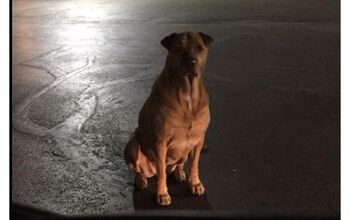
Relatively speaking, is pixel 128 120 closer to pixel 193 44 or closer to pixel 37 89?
pixel 37 89

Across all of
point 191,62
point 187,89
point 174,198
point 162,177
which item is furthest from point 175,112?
point 174,198

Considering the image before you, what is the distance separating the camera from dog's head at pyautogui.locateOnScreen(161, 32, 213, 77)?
3.29m

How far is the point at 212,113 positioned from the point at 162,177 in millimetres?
2134

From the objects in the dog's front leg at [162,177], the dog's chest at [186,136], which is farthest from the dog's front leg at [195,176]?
the dog's front leg at [162,177]

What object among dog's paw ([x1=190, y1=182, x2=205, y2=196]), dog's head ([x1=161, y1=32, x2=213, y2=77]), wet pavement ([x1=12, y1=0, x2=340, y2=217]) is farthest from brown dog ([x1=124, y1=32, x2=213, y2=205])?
wet pavement ([x1=12, y1=0, x2=340, y2=217])

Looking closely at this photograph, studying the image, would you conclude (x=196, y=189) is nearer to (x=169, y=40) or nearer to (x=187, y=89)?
(x=187, y=89)

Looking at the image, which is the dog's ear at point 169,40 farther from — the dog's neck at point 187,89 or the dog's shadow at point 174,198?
the dog's shadow at point 174,198

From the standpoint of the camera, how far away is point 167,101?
3523mm

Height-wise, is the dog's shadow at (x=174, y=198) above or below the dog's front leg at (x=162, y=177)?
below

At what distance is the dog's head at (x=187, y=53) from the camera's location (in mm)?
3285

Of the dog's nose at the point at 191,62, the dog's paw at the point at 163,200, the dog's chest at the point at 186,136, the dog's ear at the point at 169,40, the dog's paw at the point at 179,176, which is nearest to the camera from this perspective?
the dog's nose at the point at 191,62

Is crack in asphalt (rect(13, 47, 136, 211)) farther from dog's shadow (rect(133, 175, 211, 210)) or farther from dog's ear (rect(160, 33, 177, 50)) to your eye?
dog's ear (rect(160, 33, 177, 50))

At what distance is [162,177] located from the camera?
3.75 m

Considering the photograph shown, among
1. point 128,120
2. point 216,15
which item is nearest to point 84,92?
point 128,120
